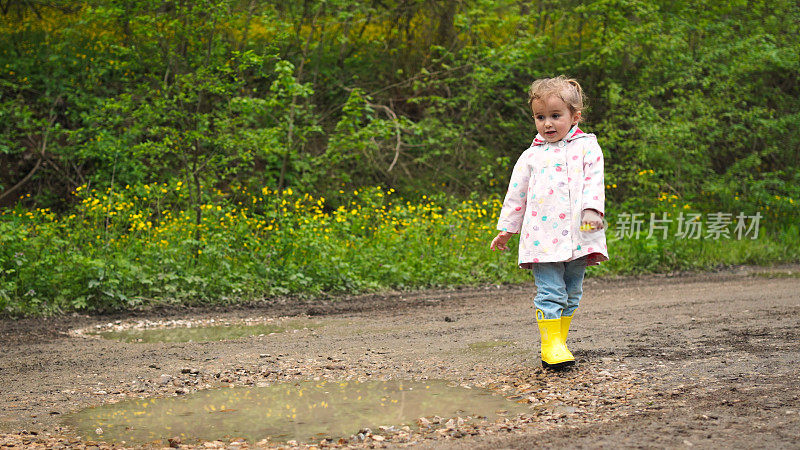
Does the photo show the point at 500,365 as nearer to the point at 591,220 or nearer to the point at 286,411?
the point at 591,220

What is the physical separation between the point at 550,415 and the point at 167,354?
9.45 ft

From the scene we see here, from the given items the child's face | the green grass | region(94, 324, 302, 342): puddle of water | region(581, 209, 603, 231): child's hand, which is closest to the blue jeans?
region(581, 209, 603, 231): child's hand

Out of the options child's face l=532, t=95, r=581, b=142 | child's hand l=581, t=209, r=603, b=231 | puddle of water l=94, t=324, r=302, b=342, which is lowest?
puddle of water l=94, t=324, r=302, b=342

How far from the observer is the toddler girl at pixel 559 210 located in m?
4.66

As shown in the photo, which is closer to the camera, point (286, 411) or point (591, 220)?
point (286, 411)

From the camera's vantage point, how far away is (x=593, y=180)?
468 centimetres

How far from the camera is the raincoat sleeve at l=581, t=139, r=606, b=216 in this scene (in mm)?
4613

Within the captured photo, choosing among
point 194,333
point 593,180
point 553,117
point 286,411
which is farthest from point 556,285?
point 194,333

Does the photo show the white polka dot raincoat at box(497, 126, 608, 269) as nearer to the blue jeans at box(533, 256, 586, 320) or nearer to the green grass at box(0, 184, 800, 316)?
the blue jeans at box(533, 256, 586, 320)

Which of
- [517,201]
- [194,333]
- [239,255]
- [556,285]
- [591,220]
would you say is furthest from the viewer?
[239,255]

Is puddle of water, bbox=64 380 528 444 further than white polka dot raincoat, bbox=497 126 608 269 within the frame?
No

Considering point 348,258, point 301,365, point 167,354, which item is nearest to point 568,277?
point 301,365

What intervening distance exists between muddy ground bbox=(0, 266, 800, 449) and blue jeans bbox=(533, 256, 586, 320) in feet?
1.14

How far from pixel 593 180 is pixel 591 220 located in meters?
0.27
